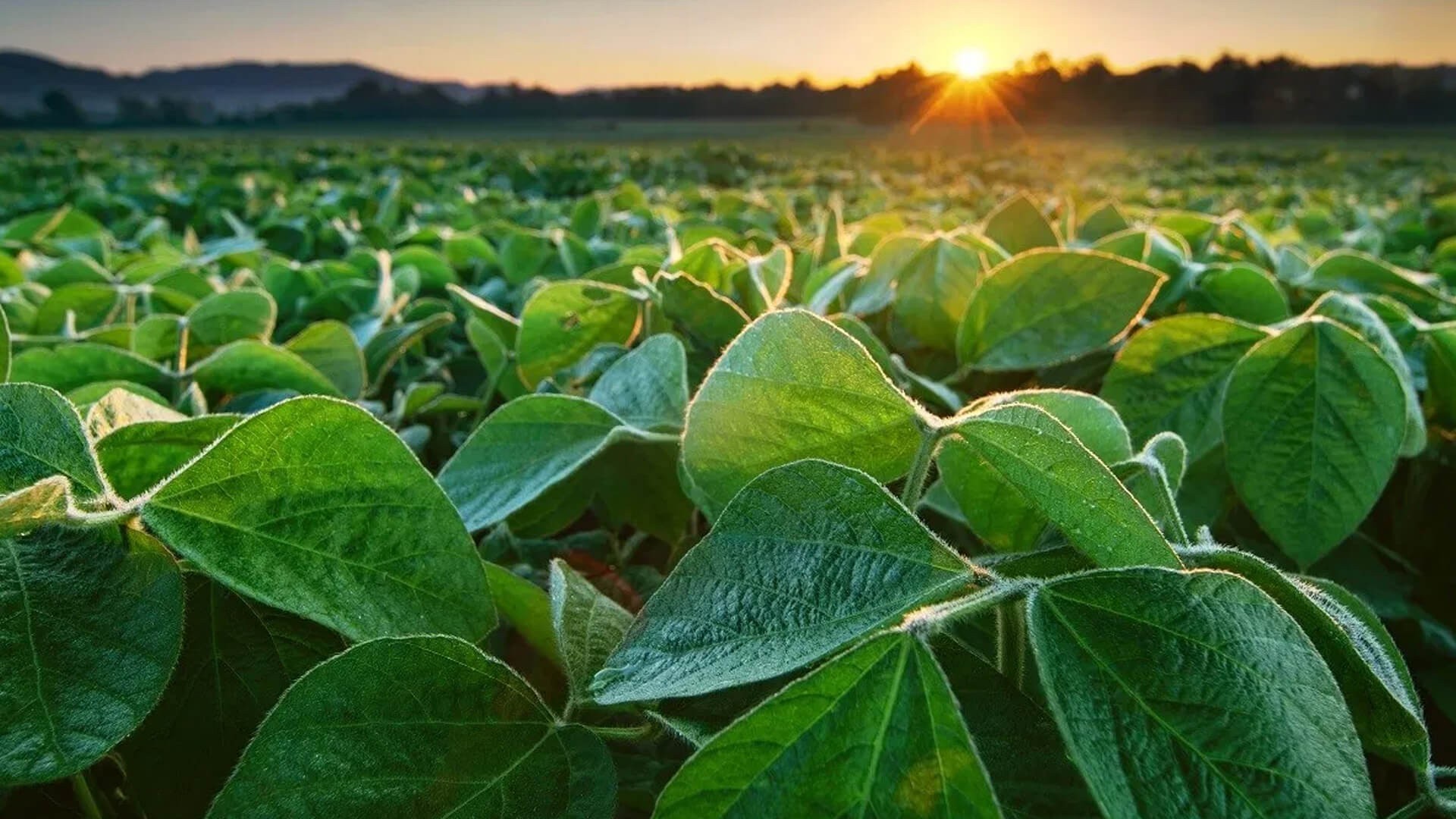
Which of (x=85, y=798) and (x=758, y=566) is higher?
(x=758, y=566)

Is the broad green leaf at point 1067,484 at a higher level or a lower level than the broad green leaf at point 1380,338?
higher

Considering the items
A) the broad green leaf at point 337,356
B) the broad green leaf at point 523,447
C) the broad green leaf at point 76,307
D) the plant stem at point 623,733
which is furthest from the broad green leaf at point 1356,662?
the broad green leaf at point 76,307

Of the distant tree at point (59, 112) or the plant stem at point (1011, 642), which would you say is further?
the distant tree at point (59, 112)

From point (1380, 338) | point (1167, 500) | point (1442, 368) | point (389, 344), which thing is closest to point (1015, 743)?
point (1167, 500)

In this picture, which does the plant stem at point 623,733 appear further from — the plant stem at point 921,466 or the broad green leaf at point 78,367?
the broad green leaf at point 78,367

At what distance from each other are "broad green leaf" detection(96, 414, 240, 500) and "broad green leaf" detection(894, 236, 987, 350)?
575 millimetres

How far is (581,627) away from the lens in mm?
460

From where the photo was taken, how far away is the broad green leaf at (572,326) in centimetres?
85

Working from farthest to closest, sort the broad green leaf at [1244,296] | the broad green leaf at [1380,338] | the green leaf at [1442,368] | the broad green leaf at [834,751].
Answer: the broad green leaf at [1244,296] → the green leaf at [1442,368] → the broad green leaf at [1380,338] → the broad green leaf at [834,751]

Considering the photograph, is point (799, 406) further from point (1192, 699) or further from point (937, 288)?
point (937, 288)

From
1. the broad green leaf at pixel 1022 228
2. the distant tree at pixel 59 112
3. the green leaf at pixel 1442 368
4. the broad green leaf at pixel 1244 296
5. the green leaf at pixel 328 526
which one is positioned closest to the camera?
the green leaf at pixel 328 526

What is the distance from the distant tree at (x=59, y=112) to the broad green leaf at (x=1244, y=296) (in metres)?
24.6

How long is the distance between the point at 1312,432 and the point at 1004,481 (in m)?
0.34

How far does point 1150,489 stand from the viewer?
49 centimetres
